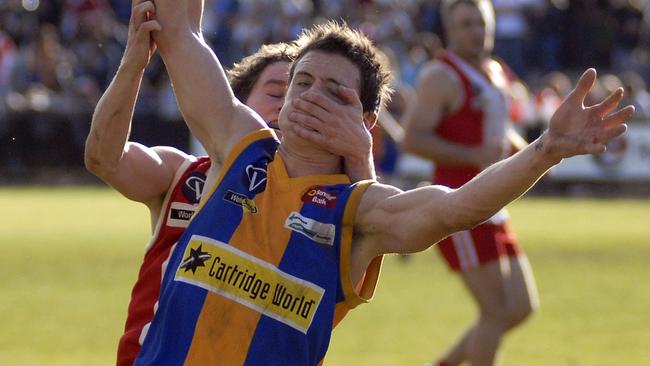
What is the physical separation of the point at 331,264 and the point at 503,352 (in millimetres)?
6052

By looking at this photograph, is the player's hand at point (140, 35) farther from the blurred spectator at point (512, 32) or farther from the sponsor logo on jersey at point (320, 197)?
the blurred spectator at point (512, 32)

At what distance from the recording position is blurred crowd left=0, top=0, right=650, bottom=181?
25.2m

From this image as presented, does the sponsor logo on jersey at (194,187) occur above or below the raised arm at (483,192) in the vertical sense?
below

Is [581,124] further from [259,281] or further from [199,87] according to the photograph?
[199,87]

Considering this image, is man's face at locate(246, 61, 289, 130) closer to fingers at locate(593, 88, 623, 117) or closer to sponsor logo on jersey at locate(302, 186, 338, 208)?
sponsor logo on jersey at locate(302, 186, 338, 208)

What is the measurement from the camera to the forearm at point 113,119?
14.8ft

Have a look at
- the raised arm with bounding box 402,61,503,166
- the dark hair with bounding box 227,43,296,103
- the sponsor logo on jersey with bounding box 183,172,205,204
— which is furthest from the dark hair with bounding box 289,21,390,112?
the raised arm with bounding box 402,61,503,166

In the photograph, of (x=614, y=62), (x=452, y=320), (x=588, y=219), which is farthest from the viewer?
(x=614, y=62)

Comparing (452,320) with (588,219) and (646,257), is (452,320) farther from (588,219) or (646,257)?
(588,219)

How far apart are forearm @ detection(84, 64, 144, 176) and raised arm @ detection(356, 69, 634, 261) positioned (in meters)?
0.85

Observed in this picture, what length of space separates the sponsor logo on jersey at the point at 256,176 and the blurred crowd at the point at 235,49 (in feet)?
64.2

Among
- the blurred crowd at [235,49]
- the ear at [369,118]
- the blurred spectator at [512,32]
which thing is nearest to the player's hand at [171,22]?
the ear at [369,118]

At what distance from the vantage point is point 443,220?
13.2 ft

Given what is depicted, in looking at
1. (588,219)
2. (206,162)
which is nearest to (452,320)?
(206,162)
